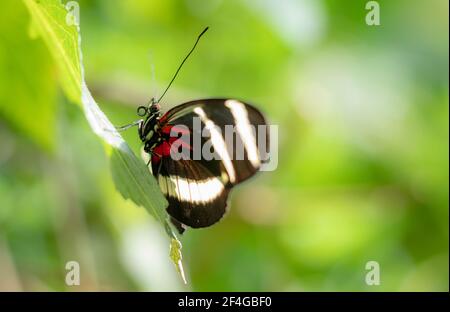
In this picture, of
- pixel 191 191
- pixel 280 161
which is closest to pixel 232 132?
pixel 191 191

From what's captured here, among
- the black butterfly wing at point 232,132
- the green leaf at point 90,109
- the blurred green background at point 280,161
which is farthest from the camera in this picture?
the blurred green background at point 280,161

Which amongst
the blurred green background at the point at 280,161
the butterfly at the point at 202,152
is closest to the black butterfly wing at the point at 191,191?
the butterfly at the point at 202,152

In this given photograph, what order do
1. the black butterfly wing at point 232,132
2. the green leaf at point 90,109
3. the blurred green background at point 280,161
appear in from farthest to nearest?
the blurred green background at point 280,161 < the black butterfly wing at point 232,132 < the green leaf at point 90,109

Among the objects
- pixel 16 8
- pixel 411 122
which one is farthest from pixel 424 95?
pixel 16 8

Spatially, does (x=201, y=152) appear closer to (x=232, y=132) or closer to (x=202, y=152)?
(x=202, y=152)

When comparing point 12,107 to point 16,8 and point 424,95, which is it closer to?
point 16,8

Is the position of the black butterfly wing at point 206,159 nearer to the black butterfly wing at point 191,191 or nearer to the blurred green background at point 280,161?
the black butterfly wing at point 191,191

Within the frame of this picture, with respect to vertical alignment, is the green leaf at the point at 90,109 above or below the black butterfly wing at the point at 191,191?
above
